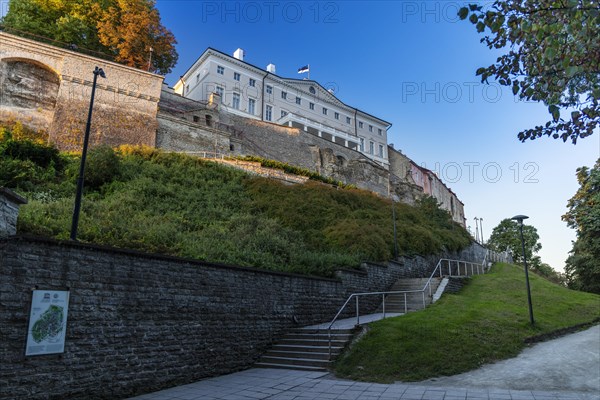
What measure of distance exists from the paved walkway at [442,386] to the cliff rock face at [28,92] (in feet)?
81.2

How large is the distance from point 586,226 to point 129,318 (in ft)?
89.7

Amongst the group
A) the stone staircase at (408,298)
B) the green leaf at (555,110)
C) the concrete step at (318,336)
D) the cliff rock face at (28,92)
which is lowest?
the concrete step at (318,336)

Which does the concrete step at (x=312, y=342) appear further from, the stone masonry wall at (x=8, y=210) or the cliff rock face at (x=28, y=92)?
the cliff rock face at (x=28, y=92)

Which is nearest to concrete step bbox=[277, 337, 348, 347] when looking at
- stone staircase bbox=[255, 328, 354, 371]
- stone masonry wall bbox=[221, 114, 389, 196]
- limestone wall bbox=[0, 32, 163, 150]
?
stone staircase bbox=[255, 328, 354, 371]

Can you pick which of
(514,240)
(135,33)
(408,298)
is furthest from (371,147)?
(408,298)

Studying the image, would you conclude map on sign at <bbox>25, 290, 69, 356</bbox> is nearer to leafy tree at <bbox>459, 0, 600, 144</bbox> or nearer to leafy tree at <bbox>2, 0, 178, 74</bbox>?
leafy tree at <bbox>459, 0, 600, 144</bbox>

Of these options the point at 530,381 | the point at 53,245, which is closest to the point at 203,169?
the point at 53,245

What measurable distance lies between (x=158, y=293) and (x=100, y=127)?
74.9 ft

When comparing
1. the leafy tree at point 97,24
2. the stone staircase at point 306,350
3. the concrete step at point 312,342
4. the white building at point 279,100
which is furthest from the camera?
the white building at point 279,100

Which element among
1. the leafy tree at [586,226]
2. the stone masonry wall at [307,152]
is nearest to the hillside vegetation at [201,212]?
the leafy tree at [586,226]

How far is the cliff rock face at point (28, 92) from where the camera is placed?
83.9 ft

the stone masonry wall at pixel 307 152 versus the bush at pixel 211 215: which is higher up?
the stone masonry wall at pixel 307 152

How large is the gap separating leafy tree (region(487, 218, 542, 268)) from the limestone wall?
53.6 m

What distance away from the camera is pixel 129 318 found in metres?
8.16
